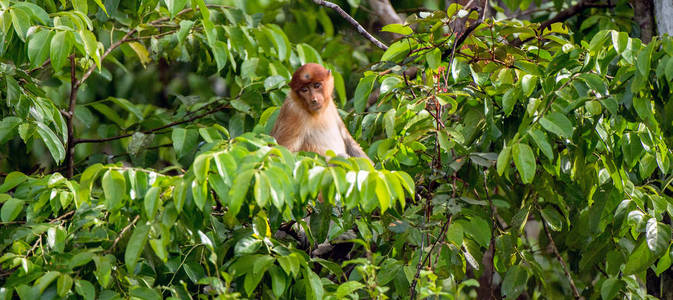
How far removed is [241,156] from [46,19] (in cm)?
126

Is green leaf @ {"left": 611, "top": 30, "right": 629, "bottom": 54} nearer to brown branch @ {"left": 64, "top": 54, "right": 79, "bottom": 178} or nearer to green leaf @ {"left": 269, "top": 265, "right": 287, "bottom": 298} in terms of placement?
green leaf @ {"left": 269, "top": 265, "right": 287, "bottom": 298}

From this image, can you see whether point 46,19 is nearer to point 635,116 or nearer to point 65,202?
point 65,202

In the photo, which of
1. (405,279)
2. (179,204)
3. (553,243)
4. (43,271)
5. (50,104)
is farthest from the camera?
(553,243)

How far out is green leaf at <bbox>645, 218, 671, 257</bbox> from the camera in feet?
10.8

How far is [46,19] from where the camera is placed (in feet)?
11.5

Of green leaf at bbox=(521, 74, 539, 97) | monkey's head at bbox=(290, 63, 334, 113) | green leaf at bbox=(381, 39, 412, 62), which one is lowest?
monkey's head at bbox=(290, 63, 334, 113)

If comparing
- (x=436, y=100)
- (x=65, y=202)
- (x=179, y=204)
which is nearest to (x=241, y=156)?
(x=179, y=204)

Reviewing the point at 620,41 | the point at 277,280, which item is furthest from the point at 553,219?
the point at 277,280

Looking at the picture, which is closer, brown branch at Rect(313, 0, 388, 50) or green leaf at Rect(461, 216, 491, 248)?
green leaf at Rect(461, 216, 491, 248)

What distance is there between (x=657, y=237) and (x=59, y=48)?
242cm

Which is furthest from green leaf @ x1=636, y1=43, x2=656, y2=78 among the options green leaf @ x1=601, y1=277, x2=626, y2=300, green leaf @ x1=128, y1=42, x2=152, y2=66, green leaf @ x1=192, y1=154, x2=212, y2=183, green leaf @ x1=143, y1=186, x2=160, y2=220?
green leaf @ x1=128, y1=42, x2=152, y2=66

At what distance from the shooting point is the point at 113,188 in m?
2.76

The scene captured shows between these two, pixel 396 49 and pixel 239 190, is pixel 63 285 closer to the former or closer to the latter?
pixel 239 190

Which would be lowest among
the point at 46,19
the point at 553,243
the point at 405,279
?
the point at 553,243
